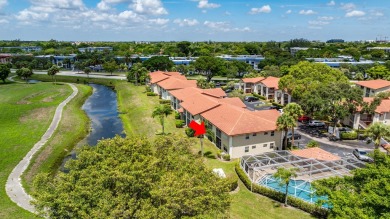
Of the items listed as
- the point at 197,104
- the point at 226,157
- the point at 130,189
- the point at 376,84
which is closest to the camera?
the point at 130,189

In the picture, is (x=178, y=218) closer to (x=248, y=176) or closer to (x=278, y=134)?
(x=248, y=176)

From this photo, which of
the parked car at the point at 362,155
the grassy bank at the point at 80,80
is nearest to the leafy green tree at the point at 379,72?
the parked car at the point at 362,155

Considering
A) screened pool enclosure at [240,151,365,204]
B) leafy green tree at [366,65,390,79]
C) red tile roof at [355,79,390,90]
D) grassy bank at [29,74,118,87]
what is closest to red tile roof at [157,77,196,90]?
grassy bank at [29,74,118,87]

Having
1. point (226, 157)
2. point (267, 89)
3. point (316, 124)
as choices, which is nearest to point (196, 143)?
point (226, 157)

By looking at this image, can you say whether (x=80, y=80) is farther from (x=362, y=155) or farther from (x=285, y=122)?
(x=362, y=155)

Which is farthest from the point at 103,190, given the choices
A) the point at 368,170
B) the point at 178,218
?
the point at 368,170

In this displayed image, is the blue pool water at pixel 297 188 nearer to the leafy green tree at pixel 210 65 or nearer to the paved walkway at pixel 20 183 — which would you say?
the paved walkway at pixel 20 183
